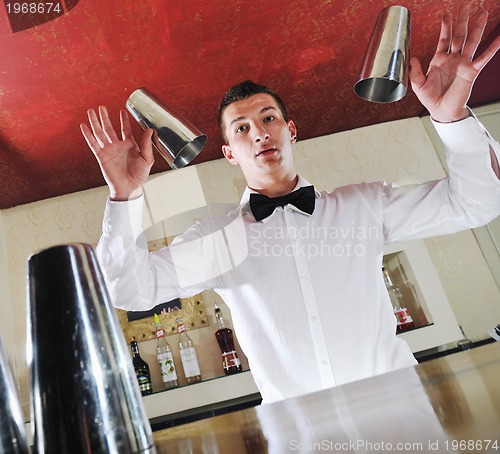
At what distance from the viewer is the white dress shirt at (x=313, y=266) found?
4.10 ft

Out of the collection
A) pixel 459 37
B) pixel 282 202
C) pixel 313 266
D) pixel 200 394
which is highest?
pixel 459 37

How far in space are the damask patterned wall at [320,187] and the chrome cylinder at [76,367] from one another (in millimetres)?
2546

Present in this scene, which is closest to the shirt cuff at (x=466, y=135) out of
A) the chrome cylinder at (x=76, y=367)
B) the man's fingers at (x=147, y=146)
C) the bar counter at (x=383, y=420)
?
the man's fingers at (x=147, y=146)

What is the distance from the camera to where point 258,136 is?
4.96 feet

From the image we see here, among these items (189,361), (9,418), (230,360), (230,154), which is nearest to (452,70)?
(230,154)

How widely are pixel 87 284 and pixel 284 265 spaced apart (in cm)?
113

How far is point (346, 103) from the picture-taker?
2.93 metres

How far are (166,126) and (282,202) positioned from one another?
629 millimetres

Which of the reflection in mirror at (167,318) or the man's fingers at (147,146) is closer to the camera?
the man's fingers at (147,146)

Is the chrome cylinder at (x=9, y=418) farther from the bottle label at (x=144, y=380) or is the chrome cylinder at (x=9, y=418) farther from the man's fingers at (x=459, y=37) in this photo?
the bottle label at (x=144, y=380)

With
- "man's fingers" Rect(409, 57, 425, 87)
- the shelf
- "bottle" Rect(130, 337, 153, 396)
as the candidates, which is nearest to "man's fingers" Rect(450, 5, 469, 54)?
"man's fingers" Rect(409, 57, 425, 87)
